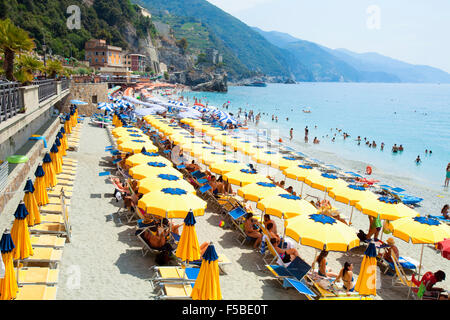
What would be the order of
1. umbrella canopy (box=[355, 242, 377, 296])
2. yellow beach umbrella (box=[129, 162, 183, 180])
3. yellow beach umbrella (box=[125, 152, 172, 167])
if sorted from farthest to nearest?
yellow beach umbrella (box=[125, 152, 172, 167]), yellow beach umbrella (box=[129, 162, 183, 180]), umbrella canopy (box=[355, 242, 377, 296])

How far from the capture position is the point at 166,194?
26.3 ft

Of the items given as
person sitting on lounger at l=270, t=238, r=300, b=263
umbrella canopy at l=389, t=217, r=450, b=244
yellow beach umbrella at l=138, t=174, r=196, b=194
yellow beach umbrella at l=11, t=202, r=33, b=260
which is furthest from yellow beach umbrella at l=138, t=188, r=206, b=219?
umbrella canopy at l=389, t=217, r=450, b=244

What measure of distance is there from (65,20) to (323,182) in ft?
289

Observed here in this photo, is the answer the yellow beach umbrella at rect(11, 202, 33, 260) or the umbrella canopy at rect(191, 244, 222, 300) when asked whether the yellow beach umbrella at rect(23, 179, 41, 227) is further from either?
the umbrella canopy at rect(191, 244, 222, 300)

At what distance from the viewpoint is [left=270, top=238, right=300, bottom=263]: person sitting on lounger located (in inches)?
307

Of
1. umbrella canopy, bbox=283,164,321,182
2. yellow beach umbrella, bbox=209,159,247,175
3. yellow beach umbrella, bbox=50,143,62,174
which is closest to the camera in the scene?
yellow beach umbrella, bbox=50,143,62,174

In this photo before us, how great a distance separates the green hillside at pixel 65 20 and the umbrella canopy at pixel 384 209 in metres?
56.9

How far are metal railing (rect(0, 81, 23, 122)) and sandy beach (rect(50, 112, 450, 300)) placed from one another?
3229 millimetres

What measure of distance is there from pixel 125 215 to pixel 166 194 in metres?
2.84

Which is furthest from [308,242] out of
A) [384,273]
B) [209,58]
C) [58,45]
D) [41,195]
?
[209,58]

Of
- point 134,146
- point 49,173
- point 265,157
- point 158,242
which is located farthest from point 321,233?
point 134,146

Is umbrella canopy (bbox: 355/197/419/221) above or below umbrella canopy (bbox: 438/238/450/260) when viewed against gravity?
above

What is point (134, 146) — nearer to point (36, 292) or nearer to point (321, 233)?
point (36, 292)

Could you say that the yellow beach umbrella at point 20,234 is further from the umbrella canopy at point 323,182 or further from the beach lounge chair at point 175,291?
the umbrella canopy at point 323,182
